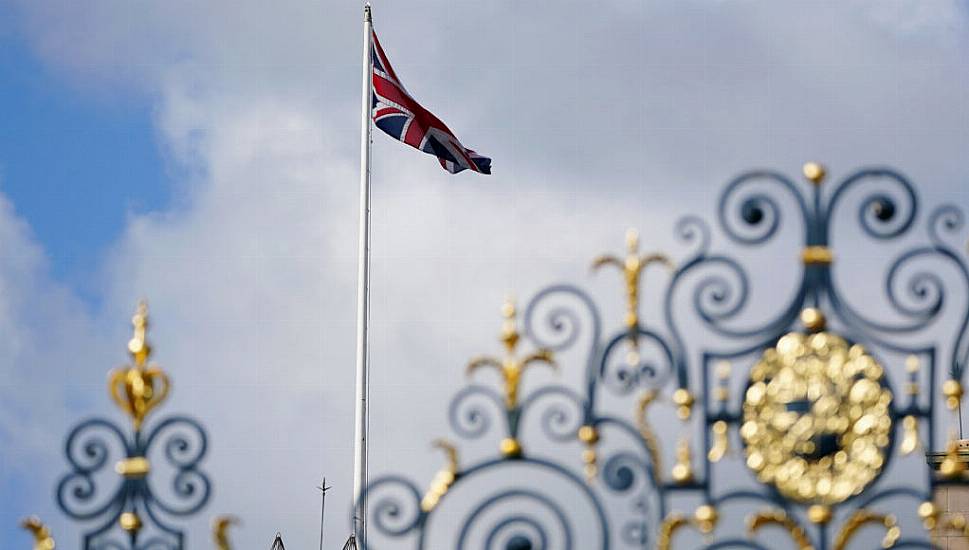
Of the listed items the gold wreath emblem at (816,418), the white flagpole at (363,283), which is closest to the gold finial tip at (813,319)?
the gold wreath emblem at (816,418)

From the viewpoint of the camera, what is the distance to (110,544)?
39.9 ft

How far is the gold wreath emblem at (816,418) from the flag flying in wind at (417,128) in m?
11.0

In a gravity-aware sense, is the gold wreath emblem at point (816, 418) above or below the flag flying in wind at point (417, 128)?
below

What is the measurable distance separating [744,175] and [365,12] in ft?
42.7

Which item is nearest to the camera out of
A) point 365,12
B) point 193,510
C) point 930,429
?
point 930,429

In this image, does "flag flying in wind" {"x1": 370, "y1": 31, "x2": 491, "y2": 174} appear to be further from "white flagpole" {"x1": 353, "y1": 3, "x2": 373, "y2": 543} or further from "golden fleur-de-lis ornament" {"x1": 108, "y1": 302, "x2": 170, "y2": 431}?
"golden fleur-de-lis ornament" {"x1": 108, "y1": 302, "x2": 170, "y2": 431}

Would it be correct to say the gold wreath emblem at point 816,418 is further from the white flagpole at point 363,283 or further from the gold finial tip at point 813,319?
the white flagpole at point 363,283

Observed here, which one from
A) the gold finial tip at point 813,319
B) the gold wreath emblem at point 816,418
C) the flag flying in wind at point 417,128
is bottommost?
the gold wreath emblem at point 816,418

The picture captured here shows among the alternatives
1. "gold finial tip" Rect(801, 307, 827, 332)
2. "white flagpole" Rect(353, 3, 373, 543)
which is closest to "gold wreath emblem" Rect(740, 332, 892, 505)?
"gold finial tip" Rect(801, 307, 827, 332)

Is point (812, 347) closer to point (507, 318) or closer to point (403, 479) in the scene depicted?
point (507, 318)

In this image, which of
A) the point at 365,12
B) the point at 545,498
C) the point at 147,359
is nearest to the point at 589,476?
the point at 545,498

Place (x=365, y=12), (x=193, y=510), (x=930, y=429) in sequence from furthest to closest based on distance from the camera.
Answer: (x=365, y=12) < (x=193, y=510) < (x=930, y=429)

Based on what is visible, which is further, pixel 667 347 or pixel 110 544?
pixel 110 544

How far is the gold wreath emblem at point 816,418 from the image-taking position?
11.1 metres
